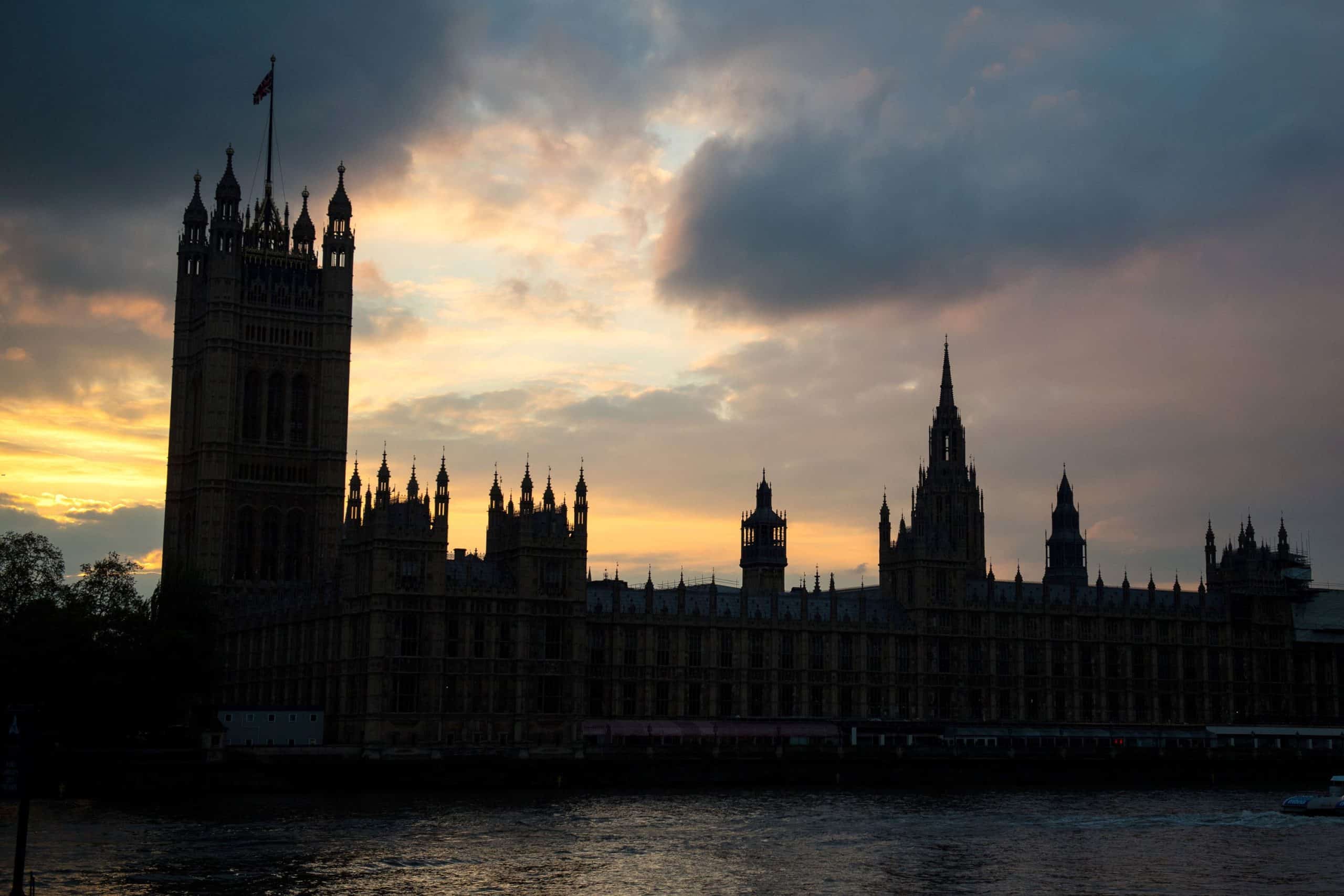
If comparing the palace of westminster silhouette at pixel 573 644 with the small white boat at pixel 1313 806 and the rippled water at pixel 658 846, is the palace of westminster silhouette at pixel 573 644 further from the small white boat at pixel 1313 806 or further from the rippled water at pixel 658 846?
the small white boat at pixel 1313 806

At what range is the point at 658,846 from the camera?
339 ft

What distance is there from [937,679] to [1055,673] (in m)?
15.8

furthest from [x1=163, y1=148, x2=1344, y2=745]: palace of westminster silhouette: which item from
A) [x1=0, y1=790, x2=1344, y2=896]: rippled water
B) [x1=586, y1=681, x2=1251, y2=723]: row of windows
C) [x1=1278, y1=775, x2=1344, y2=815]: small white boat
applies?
[x1=1278, y1=775, x2=1344, y2=815]: small white boat

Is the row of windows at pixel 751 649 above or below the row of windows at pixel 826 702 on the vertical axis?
above

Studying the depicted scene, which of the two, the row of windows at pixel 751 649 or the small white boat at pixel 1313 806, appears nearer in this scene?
the small white boat at pixel 1313 806

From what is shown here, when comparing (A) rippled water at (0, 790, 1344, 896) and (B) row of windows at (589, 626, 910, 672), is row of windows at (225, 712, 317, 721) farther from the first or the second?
(B) row of windows at (589, 626, 910, 672)

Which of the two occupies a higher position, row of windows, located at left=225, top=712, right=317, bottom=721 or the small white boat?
row of windows, located at left=225, top=712, right=317, bottom=721

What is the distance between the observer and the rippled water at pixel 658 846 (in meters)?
87.4

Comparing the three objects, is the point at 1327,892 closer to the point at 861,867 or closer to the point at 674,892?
the point at 861,867

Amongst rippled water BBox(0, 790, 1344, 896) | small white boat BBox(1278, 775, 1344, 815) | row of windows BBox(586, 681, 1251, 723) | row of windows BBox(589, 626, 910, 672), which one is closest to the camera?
rippled water BBox(0, 790, 1344, 896)

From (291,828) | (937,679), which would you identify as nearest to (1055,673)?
Result: (937,679)

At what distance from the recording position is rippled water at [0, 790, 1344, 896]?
87375 mm

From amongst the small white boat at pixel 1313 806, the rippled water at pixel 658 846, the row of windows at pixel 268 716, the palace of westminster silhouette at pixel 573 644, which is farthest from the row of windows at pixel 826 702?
the small white boat at pixel 1313 806

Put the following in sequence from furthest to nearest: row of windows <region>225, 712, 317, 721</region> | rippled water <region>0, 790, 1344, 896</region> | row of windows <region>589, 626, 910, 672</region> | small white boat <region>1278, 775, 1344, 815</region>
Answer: row of windows <region>589, 626, 910, 672</region> → row of windows <region>225, 712, 317, 721</region> → small white boat <region>1278, 775, 1344, 815</region> → rippled water <region>0, 790, 1344, 896</region>
